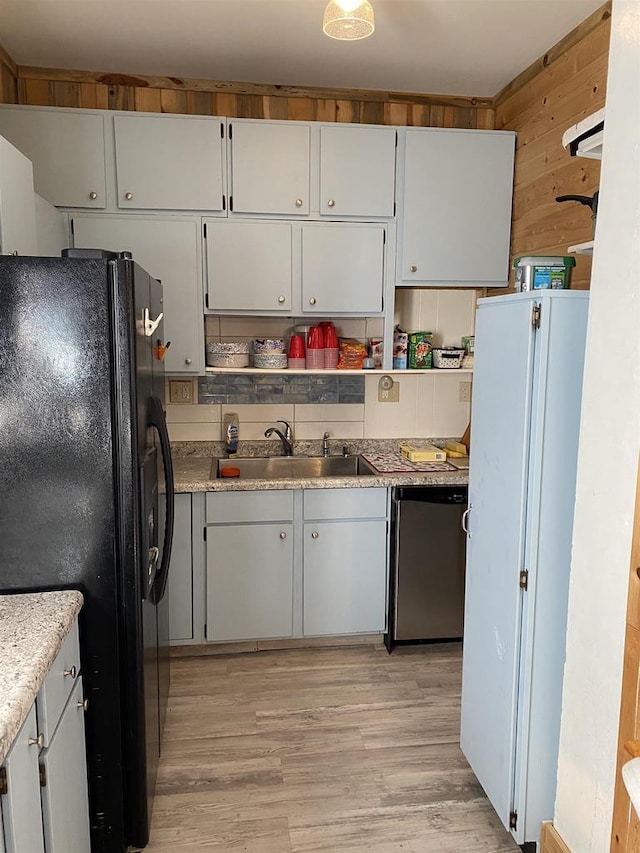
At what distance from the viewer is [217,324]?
10.8 feet

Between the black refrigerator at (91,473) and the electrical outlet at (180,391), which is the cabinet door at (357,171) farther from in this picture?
the black refrigerator at (91,473)

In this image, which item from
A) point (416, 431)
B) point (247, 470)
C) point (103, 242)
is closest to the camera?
point (103, 242)

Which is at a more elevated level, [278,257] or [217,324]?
[278,257]

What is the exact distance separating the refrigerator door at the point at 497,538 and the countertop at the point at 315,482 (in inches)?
31.3

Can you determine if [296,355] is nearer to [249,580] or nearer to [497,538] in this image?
[249,580]

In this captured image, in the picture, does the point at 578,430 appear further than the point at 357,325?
No

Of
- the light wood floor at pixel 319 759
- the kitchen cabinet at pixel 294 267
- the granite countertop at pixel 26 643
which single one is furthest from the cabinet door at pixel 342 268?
the granite countertop at pixel 26 643

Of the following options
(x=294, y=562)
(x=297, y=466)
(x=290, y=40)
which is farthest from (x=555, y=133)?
(x=294, y=562)

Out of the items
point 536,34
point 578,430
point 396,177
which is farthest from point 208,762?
point 536,34

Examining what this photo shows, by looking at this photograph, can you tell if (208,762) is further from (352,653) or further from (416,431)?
(416,431)

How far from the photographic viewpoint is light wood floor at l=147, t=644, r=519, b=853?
6.52 feet

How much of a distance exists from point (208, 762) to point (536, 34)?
3.10 metres

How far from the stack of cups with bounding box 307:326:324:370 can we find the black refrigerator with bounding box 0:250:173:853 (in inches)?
56.8

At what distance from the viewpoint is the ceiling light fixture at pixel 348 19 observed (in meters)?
1.92
